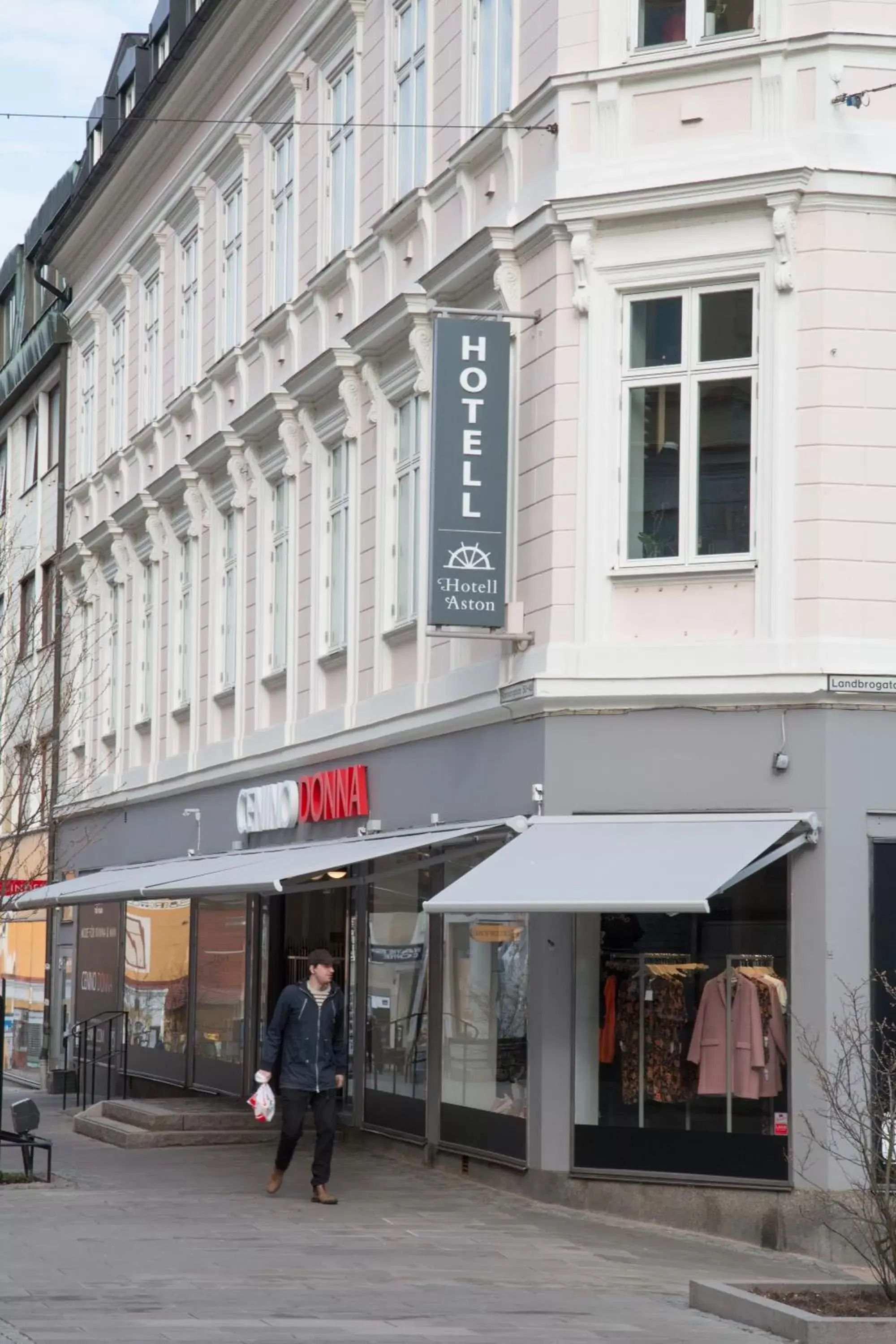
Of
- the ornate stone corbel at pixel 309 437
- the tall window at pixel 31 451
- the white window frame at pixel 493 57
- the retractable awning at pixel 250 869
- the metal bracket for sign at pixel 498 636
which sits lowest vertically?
the retractable awning at pixel 250 869

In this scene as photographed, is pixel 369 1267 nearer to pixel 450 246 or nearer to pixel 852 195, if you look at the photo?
pixel 852 195

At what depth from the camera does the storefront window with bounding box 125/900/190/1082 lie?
2736 cm

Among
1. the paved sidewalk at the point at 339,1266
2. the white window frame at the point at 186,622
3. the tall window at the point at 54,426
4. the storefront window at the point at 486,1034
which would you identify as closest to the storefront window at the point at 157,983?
the white window frame at the point at 186,622

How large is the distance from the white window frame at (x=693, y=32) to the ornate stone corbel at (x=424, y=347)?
3660 mm

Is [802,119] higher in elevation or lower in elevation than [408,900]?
higher

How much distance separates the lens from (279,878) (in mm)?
16469

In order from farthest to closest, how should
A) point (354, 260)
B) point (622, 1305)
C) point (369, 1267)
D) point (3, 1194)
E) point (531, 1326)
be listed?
point (354, 260) < point (3, 1194) < point (369, 1267) < point (622, 1305) < point (531, 1326)

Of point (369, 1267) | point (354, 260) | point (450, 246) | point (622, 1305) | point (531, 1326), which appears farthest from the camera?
point (354, 260)

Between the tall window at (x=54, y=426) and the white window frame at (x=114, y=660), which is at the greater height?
the tall window at (x=54, y=426)

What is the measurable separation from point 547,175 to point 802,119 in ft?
6.76

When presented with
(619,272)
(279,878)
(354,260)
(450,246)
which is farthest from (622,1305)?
(354,260)

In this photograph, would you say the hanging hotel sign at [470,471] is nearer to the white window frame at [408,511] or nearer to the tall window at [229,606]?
the white window frame at [408,511]

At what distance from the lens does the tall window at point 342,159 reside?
21.7 m

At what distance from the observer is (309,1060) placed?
52.3 ft
